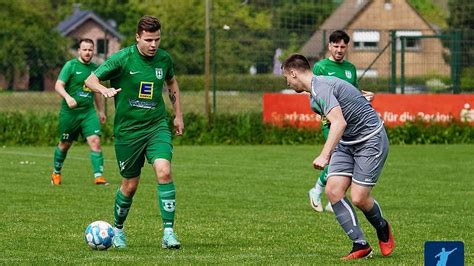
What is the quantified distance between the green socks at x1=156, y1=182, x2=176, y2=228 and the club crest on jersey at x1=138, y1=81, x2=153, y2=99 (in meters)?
0.83

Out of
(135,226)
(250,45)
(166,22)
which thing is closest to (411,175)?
(135,226)

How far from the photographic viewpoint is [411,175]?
2016 centimetres

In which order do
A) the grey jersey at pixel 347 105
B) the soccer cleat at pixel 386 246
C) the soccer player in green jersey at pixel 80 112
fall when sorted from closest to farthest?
the grey jersey at pixel 347 105 < the soccer cleat at pixel 386 246 < the soccer player in green jersey at pixel 80 112

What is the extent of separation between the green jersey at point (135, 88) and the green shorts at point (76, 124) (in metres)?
7.56

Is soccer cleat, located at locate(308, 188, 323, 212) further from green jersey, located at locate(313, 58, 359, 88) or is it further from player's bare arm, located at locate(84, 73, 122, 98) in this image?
player's bare arm, located at locate(84, 73, 122, 98)

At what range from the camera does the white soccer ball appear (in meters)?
10.6

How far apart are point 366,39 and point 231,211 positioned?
20568 mm

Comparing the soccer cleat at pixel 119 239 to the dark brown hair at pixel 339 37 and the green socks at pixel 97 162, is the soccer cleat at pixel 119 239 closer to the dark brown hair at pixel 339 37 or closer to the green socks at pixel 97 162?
the dark brown hair at pixel 339 37

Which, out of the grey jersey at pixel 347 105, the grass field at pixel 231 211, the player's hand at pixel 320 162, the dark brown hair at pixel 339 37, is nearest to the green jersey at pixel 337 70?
the dark brown hair at pixel 339 37

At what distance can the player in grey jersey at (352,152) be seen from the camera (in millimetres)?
9859

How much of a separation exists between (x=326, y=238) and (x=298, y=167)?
10183mm

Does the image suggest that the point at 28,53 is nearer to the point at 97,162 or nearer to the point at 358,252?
the point at 97,162

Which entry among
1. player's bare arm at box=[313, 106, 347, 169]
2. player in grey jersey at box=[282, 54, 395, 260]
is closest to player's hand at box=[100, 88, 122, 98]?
player in grey jersey at box=[282, 54, 395, 260]

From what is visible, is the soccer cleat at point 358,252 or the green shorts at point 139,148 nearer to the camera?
the soccer cleat at point 358,252
